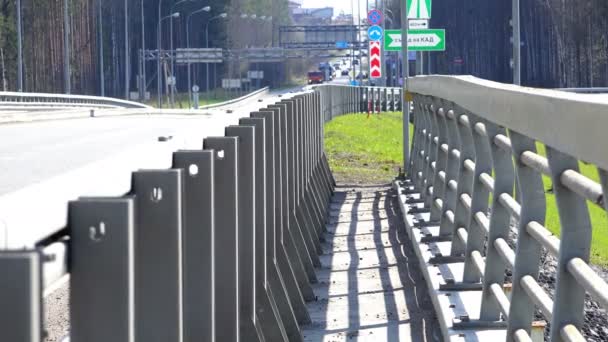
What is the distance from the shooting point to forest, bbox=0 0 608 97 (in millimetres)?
103812

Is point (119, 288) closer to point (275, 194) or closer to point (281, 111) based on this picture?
point (275, 194)

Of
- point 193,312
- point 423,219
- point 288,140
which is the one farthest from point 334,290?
point 193,312

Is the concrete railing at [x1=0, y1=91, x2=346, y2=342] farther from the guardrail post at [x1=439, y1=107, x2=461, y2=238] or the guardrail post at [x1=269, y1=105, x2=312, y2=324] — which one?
the guardrail post at [x1=439, y1=107, x2=461, y2=238]

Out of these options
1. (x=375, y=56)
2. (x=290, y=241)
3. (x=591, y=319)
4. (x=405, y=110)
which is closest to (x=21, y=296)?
(x=591, y=319)

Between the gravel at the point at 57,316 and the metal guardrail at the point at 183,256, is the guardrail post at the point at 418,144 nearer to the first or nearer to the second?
the gravel at the point at 57,316

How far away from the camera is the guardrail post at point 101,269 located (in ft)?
11.1

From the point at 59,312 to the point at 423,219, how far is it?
4.71 meters

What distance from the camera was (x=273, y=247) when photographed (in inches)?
333

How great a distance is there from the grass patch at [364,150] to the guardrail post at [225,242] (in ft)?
59.2

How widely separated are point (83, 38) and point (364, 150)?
10465 cm

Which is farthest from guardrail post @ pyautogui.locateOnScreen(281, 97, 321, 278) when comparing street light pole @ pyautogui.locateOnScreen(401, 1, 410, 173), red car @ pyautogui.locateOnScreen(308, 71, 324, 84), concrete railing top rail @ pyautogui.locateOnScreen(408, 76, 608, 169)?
red car @ pyautogui.locateOnScreen(308, 71, 324, 84)

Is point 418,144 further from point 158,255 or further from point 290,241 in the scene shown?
point 158,255

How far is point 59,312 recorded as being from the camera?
10070mm

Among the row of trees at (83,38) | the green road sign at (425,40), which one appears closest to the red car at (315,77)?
the row of trees at (83,38)
